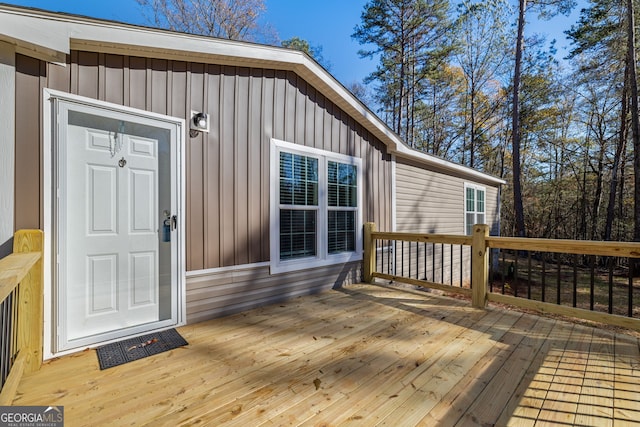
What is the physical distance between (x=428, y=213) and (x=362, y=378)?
16.9ft

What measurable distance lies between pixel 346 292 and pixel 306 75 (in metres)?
2.98

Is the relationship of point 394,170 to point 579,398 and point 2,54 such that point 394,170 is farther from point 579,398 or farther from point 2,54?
point 2,54

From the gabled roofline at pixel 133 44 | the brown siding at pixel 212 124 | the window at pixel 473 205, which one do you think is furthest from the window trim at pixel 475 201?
the brown siding at pixel 212 124

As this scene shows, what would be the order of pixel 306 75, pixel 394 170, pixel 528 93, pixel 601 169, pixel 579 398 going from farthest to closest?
pixel 528 93, pixel 601 169, pixel 394 170, pixel 306 75, pixel 579 398

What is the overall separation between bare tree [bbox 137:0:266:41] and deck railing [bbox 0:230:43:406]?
8.81 metres

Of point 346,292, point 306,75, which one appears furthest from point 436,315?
point 306,75

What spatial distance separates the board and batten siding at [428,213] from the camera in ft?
18.5

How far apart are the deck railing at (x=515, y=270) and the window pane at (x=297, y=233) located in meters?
1.06

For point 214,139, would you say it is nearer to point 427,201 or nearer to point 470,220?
point 427,201

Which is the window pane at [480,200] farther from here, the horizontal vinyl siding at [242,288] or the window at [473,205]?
the horizontal vinyl siding at [242,288]

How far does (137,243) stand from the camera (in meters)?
2.62

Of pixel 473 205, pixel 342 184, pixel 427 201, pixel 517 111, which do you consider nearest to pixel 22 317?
pixel 342 184

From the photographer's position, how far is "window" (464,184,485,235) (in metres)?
8.19

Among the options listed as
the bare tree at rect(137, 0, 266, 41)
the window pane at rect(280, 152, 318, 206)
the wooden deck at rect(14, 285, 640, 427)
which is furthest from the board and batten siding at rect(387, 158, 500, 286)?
the bare tree at rect(137, 0, 266, 41)
